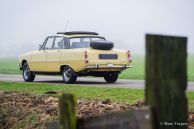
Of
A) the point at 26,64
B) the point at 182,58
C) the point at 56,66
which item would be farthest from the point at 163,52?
the point at 26,64

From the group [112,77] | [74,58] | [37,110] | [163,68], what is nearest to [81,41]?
[74,58]

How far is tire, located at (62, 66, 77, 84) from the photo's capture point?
1589 cm

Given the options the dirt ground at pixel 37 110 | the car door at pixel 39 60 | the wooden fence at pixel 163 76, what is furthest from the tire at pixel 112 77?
the wooden fence at pixel 163 76

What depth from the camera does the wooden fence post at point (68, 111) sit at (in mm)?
3402

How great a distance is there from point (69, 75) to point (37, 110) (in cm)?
772

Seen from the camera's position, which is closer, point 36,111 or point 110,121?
point 110,121

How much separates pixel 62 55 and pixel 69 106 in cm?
1282

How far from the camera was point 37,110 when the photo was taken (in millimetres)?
8367

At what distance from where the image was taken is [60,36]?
657 inches

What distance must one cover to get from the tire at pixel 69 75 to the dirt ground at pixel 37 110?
6228 millimetres

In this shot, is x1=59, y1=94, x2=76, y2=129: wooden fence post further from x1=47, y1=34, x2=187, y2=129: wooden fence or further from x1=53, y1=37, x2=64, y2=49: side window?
x1=53, y1=37, x2=64, y2=49: side window

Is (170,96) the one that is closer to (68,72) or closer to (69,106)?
(69,106)

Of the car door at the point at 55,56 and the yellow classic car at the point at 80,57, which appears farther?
the car door at the point at 55,56

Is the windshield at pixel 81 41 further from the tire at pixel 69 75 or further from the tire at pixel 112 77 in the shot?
the tire at pixel 112 77
